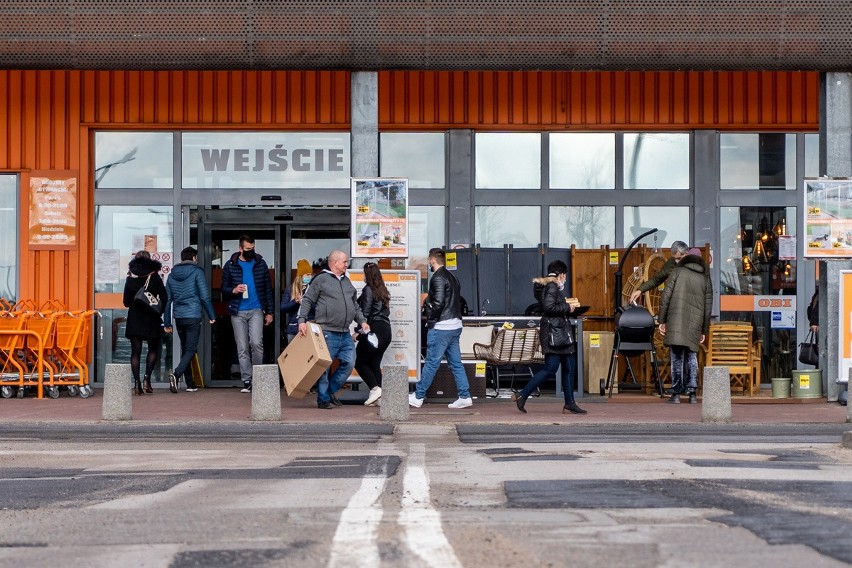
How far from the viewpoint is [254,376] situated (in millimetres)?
14062

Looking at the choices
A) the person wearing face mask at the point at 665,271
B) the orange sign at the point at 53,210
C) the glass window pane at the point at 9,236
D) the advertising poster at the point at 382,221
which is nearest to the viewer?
the advertising poster at the point at 382,221

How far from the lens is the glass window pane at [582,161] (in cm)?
1934

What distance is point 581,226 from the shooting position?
19.4 metres

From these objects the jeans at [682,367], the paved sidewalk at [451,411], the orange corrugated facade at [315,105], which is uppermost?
the orange corrugated facade at [315,105]

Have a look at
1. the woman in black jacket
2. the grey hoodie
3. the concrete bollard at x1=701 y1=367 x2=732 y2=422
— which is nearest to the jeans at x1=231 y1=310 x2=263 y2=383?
the woman in black jacket

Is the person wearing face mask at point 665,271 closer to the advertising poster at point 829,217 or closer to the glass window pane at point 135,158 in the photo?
the advertising poster at point 829,217

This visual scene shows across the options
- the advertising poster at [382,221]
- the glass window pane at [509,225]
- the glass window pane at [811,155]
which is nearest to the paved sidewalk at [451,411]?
the advertising poster at [382,221]

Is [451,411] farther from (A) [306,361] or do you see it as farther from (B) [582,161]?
(B) [582,161]

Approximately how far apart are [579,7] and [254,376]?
19.9 ft

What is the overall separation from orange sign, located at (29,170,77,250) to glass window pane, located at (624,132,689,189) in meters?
8.05

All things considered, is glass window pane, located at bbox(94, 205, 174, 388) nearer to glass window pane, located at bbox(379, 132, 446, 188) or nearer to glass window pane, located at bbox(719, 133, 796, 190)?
glass window pane, located at bbox(379, 132, 446, 188)

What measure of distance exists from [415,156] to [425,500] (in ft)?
38.3

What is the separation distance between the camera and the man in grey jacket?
1506cm

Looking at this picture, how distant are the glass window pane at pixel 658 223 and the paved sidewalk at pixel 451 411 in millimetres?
2654
